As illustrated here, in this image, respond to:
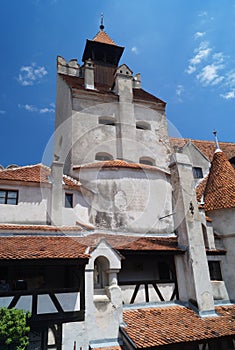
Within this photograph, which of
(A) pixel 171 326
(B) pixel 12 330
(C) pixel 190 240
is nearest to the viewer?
(B) pixel 12 330

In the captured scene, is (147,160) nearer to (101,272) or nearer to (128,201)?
(128,201)

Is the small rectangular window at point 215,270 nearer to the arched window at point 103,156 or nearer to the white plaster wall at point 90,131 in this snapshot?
the white plaster wall at point 90,131

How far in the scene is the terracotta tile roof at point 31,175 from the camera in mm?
12570

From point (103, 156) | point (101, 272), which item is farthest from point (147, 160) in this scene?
point (101, 272)

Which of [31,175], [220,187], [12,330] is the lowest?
[12,330]

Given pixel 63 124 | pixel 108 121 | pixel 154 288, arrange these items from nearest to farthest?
pixel 154 288 → pixel 108 121 → pixel 63 124

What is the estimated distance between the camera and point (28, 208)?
1254 cm

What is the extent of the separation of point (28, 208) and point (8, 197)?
1.00 meters

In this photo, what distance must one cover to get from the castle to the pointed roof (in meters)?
0.06

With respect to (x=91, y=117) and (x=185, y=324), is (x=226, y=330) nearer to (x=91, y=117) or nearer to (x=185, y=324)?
(x=185, y=324)

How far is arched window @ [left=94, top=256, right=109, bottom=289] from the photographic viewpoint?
10.0 meters

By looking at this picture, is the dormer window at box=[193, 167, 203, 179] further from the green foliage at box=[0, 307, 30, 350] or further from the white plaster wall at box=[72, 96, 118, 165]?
the green foliage at box=[0, 307, 30, 350]

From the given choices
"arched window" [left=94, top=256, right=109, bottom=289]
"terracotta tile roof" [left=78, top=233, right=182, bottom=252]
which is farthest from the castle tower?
"arched window" [left=94, top=256, right=109, bottom=289]

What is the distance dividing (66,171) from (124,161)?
3.65 metres
